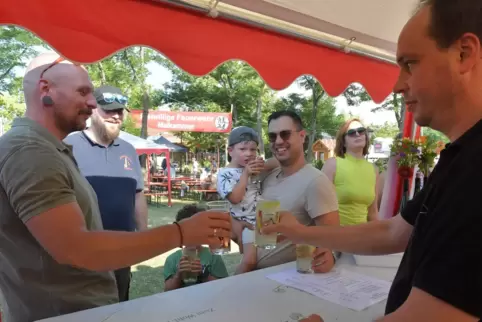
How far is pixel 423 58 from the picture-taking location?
739mm

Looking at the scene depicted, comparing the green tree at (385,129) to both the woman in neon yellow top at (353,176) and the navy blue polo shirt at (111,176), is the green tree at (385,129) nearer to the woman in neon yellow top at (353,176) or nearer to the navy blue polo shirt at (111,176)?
the woman in neon yellow top at (353,176)

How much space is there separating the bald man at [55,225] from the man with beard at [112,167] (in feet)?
3.98

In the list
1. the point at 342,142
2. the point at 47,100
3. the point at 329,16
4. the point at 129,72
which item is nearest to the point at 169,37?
the point at 47,100

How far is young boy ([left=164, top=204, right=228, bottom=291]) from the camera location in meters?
2.03

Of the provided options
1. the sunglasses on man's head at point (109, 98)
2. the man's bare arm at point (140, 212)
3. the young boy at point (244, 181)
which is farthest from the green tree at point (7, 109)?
the young boy at point (244, 181)

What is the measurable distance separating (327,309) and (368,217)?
86.9 inches

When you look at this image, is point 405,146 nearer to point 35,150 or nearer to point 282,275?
point 282,275

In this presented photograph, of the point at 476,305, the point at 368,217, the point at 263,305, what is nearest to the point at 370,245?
the point at 263,305

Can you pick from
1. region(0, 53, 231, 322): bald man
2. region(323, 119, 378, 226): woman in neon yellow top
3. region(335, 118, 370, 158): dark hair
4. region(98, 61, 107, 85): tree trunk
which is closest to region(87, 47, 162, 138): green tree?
region(98, 61, 107, 85): tree trunk

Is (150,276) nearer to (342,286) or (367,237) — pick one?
(342,286)

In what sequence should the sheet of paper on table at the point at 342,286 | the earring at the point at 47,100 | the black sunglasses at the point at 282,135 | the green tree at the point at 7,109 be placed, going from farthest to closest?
the green tree at the point at 7,109, the black sunglasses at the point at 282,135, the earring at the point at 47,100, the sheet of paper on table at the point at 342,286

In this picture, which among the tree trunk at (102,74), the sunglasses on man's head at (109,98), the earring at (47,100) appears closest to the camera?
the earring at (47,100)

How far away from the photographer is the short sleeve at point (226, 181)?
2719 mm

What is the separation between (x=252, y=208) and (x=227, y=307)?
1323 mm
